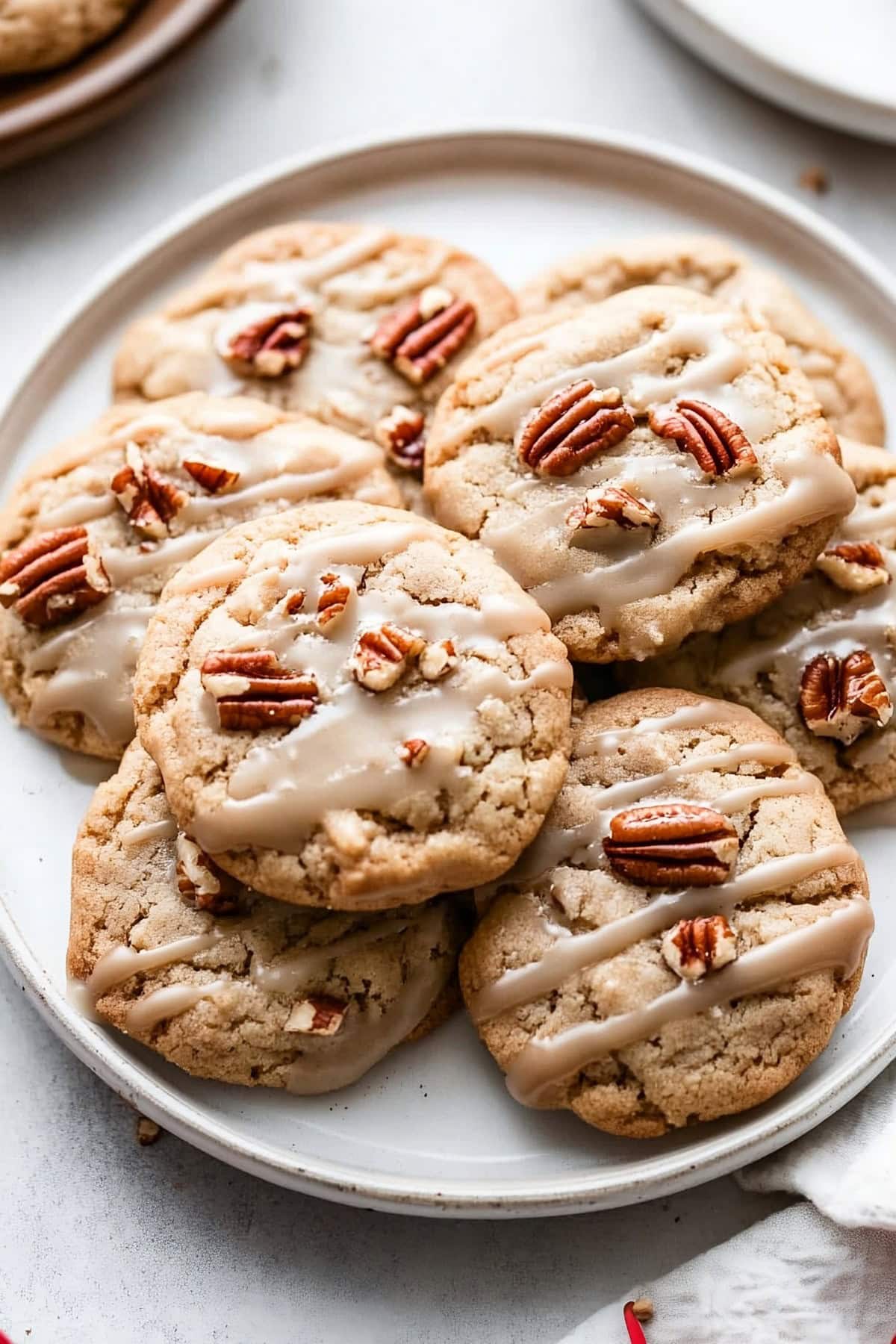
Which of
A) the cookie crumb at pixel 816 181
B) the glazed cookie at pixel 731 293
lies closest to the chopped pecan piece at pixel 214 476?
the glazed cookie at pixel 731 293

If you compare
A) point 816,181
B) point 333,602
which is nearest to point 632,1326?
point 333,602

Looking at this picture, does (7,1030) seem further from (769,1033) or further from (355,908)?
(769,1033)

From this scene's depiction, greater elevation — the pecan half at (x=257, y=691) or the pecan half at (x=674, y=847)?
the pecan half at (x=257, y=691)

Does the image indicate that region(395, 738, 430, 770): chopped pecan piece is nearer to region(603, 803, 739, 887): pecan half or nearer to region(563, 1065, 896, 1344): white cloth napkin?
region(603, 803, 739, 887): pecan half

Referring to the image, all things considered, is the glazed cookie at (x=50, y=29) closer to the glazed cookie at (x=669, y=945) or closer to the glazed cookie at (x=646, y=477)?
the glazed cookie at (x=646, y=477)

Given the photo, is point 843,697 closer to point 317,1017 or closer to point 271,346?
point 317,1017
